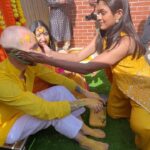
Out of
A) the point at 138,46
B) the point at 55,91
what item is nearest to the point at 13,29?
the point at 55,91

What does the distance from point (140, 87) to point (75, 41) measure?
3.32m

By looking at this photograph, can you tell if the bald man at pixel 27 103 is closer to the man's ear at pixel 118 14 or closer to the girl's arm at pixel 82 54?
the girl's arm at pixel 82 54

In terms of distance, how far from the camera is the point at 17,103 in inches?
89.4

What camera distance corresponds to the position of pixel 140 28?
5.38m

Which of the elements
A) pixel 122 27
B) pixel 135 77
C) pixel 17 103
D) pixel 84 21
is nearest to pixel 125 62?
pixel 135 77

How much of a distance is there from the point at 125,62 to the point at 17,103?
1021 mm

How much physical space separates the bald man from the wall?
9.51ft

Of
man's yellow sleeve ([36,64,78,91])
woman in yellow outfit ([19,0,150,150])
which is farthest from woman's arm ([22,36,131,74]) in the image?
man's yellow sleeve ([36,64,78,91])

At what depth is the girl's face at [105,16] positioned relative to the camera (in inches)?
→ 97.7

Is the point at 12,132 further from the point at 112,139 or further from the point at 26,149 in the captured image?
the point at 112,139

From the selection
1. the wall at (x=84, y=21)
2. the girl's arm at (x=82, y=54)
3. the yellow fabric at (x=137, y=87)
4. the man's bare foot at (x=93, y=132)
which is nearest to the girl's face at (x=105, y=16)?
the yellow fabric at (x=137, y=87)

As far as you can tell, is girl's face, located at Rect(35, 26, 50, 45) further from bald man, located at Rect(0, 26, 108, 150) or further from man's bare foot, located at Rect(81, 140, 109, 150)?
man's bare foot, located at Rect(81, 140, 109, 150)

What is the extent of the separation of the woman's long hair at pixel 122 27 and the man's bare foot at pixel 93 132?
787 millimetres

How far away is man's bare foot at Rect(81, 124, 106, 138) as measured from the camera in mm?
2707
